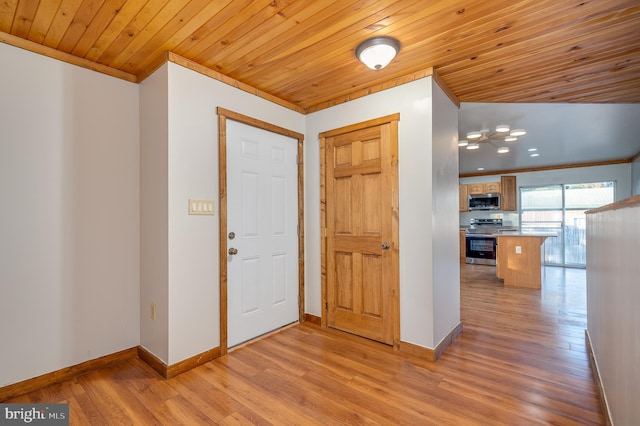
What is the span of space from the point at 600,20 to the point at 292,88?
2.26m

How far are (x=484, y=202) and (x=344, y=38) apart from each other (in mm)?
7294

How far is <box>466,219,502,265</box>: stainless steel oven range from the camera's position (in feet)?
23.7

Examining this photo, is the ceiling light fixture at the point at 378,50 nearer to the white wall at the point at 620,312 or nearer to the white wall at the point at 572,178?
the white wall at the point at 620,312

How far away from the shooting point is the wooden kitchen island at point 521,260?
16.4ft

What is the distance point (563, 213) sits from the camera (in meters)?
7.28

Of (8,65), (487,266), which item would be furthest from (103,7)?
(487,266)

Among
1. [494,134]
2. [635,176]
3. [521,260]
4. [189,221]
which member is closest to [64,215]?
[189,221]

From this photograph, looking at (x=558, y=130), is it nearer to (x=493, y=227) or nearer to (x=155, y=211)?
(x=493, y=227)

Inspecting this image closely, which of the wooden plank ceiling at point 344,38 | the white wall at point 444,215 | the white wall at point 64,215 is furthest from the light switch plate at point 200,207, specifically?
the white wall at point 444,215

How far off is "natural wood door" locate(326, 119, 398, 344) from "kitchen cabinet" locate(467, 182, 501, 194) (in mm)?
6397

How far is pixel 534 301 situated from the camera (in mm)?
4246

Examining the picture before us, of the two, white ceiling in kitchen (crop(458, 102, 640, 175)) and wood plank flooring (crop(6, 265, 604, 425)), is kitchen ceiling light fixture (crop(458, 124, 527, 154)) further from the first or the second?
wood plank flooring (crop(6, 265, 604, 425))

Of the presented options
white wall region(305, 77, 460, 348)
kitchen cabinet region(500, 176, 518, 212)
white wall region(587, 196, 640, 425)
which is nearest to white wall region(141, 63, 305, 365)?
white wall region(305, 77, 460, 348)

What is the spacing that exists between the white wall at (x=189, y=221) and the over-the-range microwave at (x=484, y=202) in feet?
24.3
